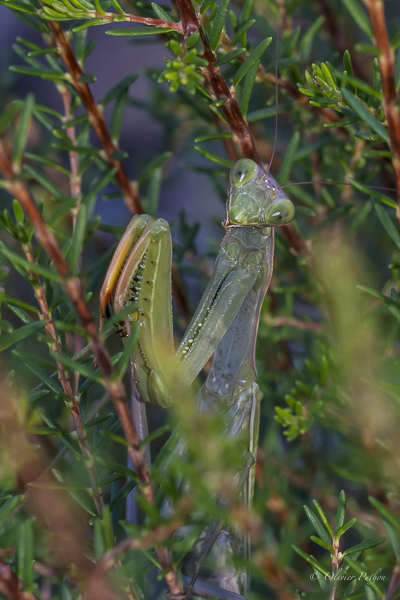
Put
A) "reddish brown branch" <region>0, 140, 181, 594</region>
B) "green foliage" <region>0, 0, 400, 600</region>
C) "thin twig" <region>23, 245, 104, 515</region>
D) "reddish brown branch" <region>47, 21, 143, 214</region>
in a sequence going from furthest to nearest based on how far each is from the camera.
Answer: "reddish brown branch" <region>47, 21, 143, 214</region>, "thin twig" <region>23, 245, 104, 515</region>, "green foliage" <region>0, 0, 400, 600</region>, "reddish brown branch" <region>0, 140, 181, 594</region>

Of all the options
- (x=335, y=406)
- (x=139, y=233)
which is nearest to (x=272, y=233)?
(x=139, y=233)

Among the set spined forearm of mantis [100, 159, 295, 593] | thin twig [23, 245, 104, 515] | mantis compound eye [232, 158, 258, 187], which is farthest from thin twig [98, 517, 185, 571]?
mantis compound eye [232, 158, 258, 187]

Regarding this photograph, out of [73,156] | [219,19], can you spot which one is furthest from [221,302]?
[219,19]

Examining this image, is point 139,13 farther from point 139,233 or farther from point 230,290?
point 230,290

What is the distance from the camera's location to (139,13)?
1059 millimetres

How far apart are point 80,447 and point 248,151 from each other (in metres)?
0.65

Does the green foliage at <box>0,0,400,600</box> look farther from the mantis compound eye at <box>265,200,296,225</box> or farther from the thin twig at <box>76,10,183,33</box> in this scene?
the mantis compound eye at <box>265,200,296,225</box>

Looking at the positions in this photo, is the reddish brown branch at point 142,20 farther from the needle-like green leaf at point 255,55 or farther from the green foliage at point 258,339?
the needle-like green leaf at point 255,55

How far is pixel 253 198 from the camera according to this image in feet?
3.50

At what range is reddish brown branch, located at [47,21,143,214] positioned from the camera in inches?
35.5

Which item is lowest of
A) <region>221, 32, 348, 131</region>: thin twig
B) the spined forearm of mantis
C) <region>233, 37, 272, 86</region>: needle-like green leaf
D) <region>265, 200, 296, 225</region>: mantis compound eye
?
the spined forearm of mantis

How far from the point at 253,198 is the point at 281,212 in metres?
0.09

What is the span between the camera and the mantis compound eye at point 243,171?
1.00 metres

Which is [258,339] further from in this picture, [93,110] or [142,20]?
[142,20]
